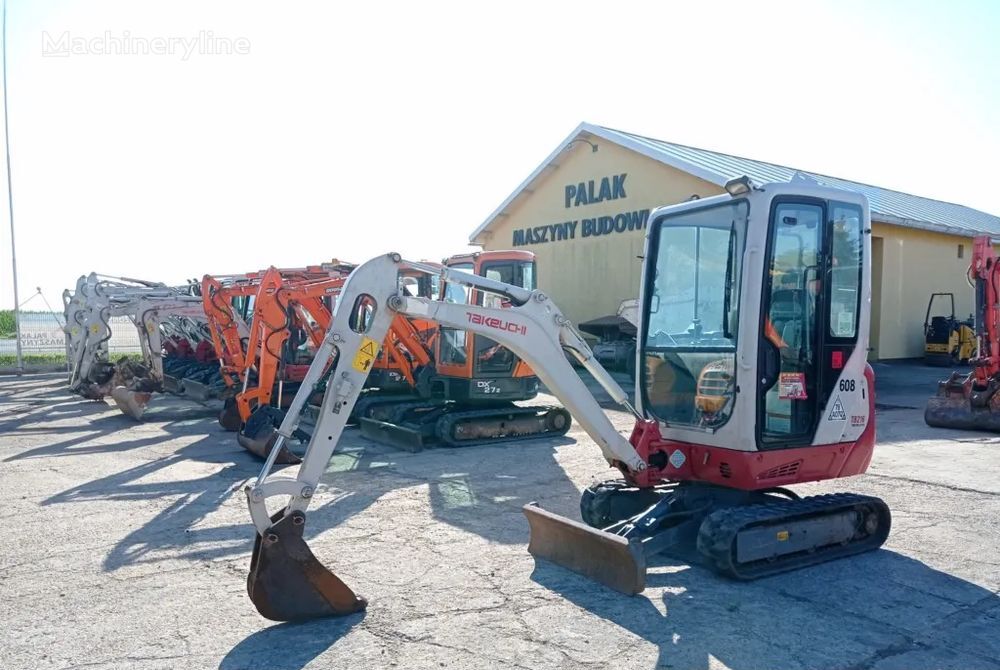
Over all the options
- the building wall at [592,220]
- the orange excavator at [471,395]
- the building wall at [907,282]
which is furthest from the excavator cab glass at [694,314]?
the building wall at [907,282]

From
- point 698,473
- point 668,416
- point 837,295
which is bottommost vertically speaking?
point 698,473

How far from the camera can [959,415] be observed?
12.0 m

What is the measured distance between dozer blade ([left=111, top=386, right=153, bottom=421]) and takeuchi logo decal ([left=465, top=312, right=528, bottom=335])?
1001 cm

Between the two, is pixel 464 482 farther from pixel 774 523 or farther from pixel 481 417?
pixel 774 523

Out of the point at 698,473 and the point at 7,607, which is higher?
the point at 698,473

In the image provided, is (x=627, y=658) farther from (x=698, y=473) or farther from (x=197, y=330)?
(x=197, y=330)

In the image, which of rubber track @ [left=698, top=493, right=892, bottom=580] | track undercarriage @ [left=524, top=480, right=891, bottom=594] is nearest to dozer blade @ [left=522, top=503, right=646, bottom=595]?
track undercarriage @ [left=524, top=480, right=891, bottom=594]

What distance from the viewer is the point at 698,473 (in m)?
6.11

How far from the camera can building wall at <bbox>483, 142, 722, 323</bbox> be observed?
22312 mm

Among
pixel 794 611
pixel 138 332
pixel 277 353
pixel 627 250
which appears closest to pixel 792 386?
pixel 794 611

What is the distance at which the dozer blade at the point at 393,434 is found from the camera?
1053 cm

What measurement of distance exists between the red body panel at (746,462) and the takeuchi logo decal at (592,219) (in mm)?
16282

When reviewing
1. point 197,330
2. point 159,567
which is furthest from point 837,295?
point 197,330

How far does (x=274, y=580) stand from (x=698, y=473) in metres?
3.21
